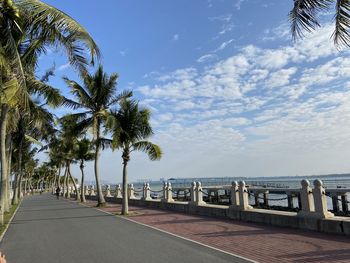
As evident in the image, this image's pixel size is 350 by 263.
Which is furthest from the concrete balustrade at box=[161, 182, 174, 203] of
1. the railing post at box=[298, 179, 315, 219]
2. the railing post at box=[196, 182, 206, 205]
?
the railing post at box=[298, 179, 315, 219]

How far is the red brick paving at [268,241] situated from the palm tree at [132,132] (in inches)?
317

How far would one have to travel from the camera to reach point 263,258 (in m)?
8.39

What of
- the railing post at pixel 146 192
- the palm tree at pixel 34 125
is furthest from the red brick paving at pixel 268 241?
the railing post at pixel 146 192

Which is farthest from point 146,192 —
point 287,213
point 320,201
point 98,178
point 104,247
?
point 320,201

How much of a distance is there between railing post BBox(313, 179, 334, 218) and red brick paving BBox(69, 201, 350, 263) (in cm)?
69

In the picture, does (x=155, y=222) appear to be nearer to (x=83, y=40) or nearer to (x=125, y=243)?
(x=125, y=243)

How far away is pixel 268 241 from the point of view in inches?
410

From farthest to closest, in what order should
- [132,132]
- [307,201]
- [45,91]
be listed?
[132,132]
[45,91]
[307,201]

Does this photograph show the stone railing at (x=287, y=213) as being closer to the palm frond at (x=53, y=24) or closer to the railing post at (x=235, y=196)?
the railing post at (x=235, y=196)

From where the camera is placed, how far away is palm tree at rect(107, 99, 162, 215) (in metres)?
22.2

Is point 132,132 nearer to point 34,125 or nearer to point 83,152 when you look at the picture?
point 34,125

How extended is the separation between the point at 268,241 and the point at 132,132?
1328cm

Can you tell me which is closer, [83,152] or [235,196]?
[235,196]

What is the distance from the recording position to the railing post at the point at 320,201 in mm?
11508
